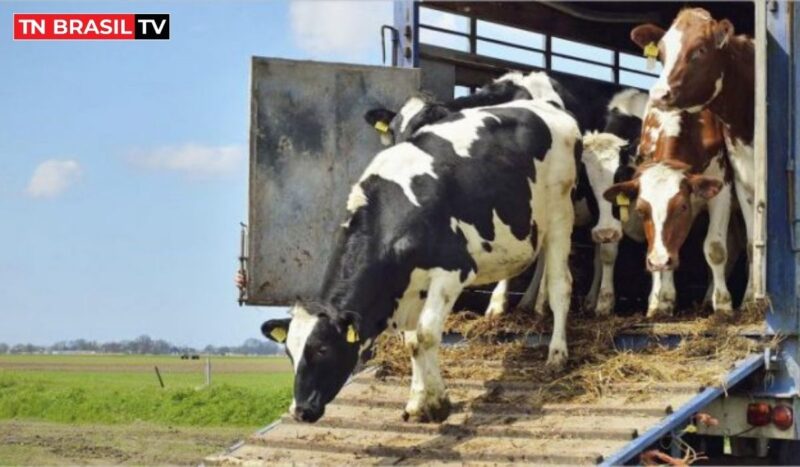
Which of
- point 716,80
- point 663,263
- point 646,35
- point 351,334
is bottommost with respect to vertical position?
point 351,334

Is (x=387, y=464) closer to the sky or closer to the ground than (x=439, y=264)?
closer to the ground

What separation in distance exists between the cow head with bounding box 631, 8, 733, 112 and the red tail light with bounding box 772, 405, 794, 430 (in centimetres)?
239

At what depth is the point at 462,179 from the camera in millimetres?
9133

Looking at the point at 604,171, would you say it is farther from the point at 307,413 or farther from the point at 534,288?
the point at 307,413

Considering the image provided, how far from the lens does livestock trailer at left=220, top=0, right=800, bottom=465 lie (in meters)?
8.27

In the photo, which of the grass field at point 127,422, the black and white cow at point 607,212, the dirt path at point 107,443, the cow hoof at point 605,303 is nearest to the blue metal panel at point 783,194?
the black and white cow at point 607,212

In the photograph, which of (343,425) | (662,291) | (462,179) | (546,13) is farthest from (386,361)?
(546,13)

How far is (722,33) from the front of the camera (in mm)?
9539

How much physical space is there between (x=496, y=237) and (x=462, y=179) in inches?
19.6

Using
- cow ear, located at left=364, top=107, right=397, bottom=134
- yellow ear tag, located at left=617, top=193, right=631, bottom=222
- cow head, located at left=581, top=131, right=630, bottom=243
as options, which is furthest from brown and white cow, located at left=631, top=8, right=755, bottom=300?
cow ear, located at left=364, top=107, right=397, bottom=134

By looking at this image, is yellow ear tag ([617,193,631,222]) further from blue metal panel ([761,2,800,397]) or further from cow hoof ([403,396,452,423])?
cow hoof ([403,396,452,423])

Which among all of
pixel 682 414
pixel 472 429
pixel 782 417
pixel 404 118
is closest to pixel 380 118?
pixel 404 118

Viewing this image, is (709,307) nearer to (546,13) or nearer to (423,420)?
(423,420)

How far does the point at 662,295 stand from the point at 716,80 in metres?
1.70
